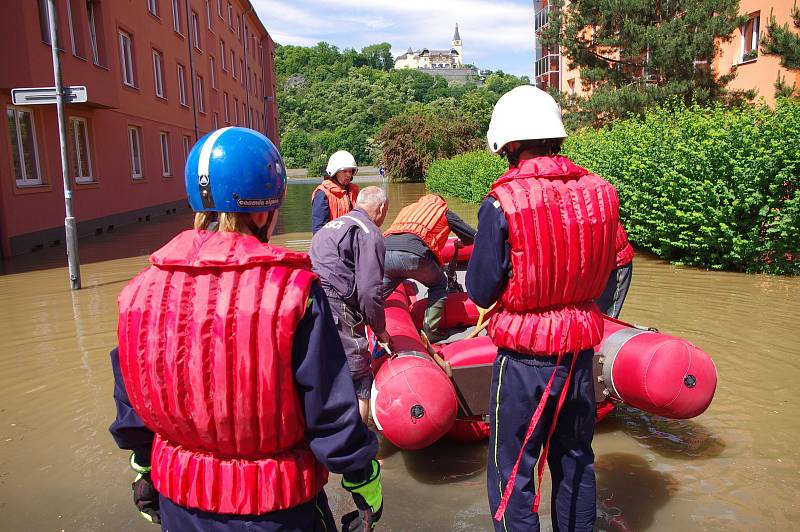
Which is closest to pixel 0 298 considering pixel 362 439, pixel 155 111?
pixel 362 439

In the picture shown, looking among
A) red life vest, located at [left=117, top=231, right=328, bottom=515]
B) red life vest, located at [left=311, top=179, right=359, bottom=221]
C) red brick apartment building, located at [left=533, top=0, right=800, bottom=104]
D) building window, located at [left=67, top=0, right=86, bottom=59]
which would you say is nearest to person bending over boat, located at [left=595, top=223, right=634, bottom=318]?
red life vest, located at [left=311, top=179, right=359, bottom=221]

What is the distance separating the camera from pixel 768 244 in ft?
29.2

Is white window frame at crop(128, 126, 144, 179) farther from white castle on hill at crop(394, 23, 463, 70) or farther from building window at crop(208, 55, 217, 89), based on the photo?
white castle on hill at crop(394, 23, 463, 70)

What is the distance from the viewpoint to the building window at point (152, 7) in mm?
21861

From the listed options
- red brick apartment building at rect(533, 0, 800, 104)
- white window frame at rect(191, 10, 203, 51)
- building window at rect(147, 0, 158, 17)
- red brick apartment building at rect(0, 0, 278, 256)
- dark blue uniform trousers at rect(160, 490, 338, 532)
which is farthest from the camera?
white window frame at rect(191, 10, 203, 51)

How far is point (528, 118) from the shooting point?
8.86 ft

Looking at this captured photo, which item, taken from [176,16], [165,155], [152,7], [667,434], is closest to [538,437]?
[667,434]

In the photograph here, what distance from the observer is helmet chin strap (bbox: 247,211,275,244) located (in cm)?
186

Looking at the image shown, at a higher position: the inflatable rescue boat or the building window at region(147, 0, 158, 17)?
the building window at region(147, 0, 158, 17)

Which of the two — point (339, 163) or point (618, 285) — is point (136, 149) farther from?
point (618, 285)

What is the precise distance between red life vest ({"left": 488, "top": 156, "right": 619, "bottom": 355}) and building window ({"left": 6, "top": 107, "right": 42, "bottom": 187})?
549 inches

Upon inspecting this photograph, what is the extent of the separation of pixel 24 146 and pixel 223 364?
15.0 m

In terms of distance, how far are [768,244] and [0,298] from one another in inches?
442

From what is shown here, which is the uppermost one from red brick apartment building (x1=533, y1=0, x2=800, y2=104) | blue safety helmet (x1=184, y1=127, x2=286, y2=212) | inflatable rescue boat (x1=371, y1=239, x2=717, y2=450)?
red brick apartment building (x1=533, y1=0, x2=800, y2=104)
